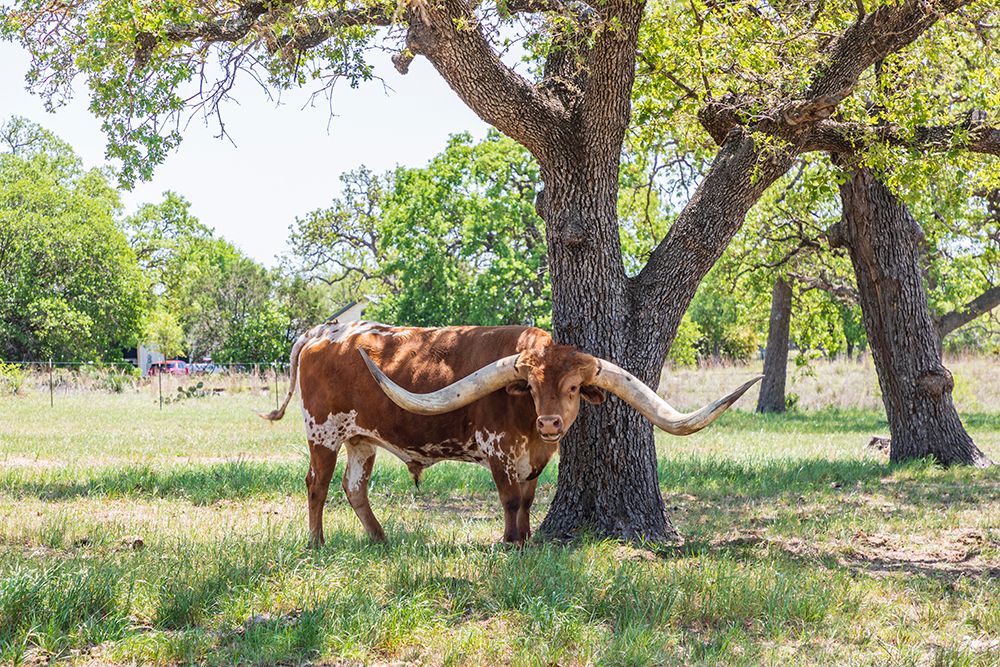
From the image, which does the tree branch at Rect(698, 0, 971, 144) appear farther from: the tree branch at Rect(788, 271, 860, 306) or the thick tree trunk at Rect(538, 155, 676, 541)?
the tree branch at Rect(788, 271, 860, 306)

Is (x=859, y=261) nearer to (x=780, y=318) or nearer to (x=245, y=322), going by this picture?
(x=780, y=318)

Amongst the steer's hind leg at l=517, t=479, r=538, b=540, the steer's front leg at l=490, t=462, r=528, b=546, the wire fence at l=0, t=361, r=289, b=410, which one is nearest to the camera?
the steer's front leg at l=490, t=462, r=528, b=546

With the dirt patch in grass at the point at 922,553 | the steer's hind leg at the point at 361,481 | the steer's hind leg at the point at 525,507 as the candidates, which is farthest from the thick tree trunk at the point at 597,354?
the dirt patch in grass at the point at 922,553

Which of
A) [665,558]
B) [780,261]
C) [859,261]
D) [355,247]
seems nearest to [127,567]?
[665,558]

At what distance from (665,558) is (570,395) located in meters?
1.37

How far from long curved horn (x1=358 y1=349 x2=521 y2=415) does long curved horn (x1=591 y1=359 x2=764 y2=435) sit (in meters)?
0.65

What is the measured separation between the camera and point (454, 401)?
7.17m

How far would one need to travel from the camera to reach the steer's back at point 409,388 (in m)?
7.52

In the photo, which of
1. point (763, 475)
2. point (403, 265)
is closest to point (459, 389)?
point (763, 475)

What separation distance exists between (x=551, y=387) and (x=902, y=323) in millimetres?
8173

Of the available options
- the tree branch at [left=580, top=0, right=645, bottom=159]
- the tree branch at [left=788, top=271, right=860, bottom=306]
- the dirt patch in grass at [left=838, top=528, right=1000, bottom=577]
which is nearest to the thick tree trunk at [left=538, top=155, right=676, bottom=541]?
the tree branch at [left=580, top=0, right=645, bottom=159]

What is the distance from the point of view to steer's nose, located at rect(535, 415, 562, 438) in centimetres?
677

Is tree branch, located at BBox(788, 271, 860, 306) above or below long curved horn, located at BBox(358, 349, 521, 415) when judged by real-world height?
above

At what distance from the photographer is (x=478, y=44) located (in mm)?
7805
